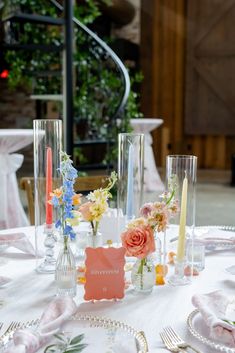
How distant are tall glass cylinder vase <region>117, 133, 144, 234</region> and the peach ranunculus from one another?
215 mm

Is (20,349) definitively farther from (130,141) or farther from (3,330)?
(130,141)

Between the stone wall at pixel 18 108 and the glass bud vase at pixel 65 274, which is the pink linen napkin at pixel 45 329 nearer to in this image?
the glass bud vase at pixel 65 274

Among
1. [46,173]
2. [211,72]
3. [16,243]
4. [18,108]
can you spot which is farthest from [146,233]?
[18,108]

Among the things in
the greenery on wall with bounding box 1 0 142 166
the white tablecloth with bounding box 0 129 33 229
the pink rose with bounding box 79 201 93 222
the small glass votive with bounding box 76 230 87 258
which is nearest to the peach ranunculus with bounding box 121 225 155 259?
the pink rose with bounding box 79 201 93 222

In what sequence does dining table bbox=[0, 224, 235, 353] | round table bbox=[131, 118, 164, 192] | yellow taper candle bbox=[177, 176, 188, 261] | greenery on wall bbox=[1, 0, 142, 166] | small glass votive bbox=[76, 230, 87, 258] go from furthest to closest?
round table bbox=[131, 118, 164, 192]
greenery on wall bbox=[1, 0, 142, 166]
small glass votive bbox=[76, 230, 87, 258]
yellow taper candle bbox=[177, 176, 188, 261]
dining table bbox=[0, 224, 235, 353]

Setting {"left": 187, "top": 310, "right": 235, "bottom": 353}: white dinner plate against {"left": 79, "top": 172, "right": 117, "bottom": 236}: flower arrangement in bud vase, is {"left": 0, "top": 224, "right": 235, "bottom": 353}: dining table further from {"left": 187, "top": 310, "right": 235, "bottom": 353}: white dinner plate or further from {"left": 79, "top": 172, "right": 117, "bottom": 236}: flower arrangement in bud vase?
{"left": 79, "top": 172, "right": 117, "bottom": 236}: flower arrangement in bud vase

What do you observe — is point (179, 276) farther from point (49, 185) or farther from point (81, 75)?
point (81, 75)

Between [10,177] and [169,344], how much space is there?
10.1 ft

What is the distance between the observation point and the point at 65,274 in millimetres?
1106

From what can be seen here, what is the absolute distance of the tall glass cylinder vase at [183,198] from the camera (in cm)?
119

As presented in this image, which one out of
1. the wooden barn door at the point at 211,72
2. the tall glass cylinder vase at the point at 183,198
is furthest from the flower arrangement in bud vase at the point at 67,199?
the wooden barn door at the point at 211,72

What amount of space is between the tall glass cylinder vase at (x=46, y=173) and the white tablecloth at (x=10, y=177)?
2400 millimetres

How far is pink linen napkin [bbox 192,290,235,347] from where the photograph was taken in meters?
0.89

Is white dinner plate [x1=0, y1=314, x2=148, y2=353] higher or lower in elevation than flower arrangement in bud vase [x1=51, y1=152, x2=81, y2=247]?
lower
